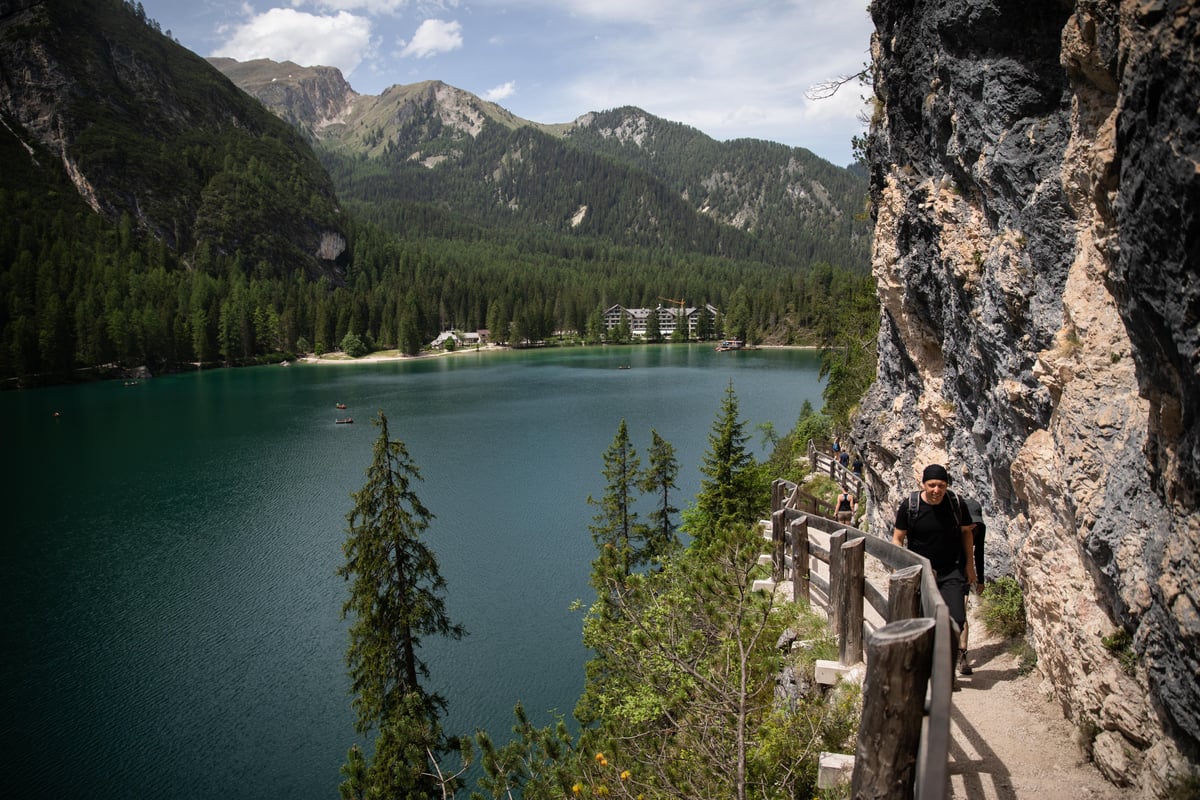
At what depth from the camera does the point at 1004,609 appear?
7.59 metres

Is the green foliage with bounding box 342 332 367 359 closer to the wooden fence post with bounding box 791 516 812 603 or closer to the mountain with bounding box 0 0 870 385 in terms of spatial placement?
the mountain with bounding box 0 0 870 385

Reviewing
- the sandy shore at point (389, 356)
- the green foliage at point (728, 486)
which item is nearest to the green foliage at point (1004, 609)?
the green foliage at point (728, 486)

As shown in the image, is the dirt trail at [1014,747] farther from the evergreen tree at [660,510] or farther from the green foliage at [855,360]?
the green foliage at [855,360]

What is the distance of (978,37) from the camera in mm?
8383

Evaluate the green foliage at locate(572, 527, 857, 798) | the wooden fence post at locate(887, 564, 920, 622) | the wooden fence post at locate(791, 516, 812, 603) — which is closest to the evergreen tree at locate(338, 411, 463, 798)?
the green foliage at locate(572, 527, 857, 798)

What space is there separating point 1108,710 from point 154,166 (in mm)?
178654

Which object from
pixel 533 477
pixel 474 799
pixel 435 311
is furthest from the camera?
pixel 435 311

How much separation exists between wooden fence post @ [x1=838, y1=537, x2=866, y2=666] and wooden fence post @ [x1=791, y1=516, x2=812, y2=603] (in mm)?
1541

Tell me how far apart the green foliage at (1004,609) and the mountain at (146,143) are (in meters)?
162

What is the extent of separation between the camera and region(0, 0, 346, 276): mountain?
142 meters

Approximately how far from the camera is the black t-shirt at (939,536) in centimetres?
614

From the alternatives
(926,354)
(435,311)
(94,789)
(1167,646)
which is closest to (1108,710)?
(1167,646)

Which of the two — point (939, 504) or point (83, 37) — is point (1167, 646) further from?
point (83, 37)

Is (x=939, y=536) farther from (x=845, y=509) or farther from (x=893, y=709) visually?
(x=845, y=509)
